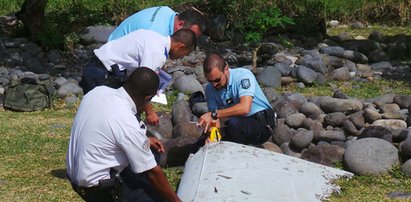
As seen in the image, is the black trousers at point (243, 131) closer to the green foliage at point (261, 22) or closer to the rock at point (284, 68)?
the rock at point (284, 68)

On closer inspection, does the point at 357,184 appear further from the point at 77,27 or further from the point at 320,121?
the point at 77,27

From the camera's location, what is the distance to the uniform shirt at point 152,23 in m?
7.14

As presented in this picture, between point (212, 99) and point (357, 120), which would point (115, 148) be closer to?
point (212, 99)

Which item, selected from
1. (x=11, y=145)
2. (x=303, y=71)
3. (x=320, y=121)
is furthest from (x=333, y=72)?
(x=11, y=145)

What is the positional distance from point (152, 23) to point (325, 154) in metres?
1.87

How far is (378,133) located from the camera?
793 centimetres

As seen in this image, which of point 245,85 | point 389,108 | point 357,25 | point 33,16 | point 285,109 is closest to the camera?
point 245,85

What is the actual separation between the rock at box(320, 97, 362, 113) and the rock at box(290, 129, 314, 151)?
978 millimetres

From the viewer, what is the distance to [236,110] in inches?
287

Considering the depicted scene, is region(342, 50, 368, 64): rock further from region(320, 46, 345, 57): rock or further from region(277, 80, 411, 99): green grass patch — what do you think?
region(277, 80, 411, 99): green grass patch

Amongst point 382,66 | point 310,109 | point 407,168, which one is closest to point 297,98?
point 310,109

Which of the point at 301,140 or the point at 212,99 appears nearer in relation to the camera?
the point at 212,99

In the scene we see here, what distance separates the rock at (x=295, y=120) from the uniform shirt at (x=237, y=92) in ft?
3.52

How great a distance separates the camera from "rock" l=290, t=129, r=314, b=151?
26.7 feet
